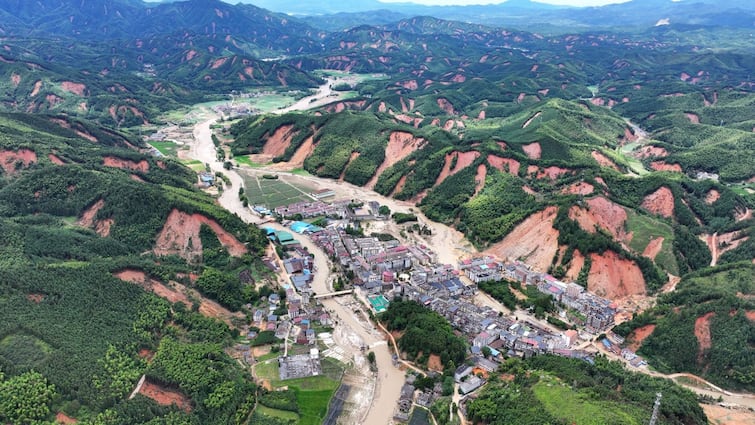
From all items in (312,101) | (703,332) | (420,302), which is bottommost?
(420,302)

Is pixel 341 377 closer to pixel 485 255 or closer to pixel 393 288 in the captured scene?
pixel 393 288

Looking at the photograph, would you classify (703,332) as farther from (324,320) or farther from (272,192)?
(272,192)

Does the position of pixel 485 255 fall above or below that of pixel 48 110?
below

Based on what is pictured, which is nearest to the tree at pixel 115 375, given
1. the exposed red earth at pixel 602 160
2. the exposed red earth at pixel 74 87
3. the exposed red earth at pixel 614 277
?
the exposed red earth at pixel 614 277

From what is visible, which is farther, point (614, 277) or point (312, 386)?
point (614, 277)

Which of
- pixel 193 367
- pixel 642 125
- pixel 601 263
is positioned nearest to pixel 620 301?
pixel 601 263

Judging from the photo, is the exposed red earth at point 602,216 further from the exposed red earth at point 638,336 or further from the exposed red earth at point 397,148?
the exposed red earth at point 397,148

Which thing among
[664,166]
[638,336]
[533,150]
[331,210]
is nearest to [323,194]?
[331,210]
